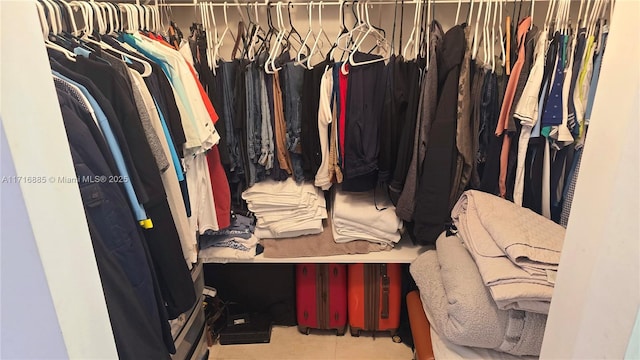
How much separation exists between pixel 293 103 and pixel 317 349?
1191 mm

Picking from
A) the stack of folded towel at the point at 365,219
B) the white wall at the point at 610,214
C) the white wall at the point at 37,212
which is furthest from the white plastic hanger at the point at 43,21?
the stack of folded towel at the point at 365,219

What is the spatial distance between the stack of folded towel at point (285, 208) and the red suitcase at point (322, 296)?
23 cm

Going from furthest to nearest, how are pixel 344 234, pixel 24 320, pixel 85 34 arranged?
pixel 344 234 → pixel 85 34 → pixel 24 320

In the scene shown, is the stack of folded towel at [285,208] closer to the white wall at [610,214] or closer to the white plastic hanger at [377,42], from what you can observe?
the white plastic hanger at [377,42]

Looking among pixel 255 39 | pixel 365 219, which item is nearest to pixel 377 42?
pixel 255 39

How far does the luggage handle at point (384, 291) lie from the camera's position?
203 cm

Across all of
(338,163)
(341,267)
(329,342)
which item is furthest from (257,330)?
(338,163)

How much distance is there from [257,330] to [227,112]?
3.60ft

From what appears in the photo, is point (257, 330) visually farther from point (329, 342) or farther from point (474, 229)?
point (474, 229)

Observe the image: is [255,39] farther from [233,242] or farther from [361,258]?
[361,258]

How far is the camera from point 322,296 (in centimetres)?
210

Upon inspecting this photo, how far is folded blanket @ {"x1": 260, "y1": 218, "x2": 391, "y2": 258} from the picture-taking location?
1917mm

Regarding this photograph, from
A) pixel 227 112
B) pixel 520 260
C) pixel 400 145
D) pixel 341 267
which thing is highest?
pixel 227 112

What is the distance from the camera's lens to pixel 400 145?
168 cm
